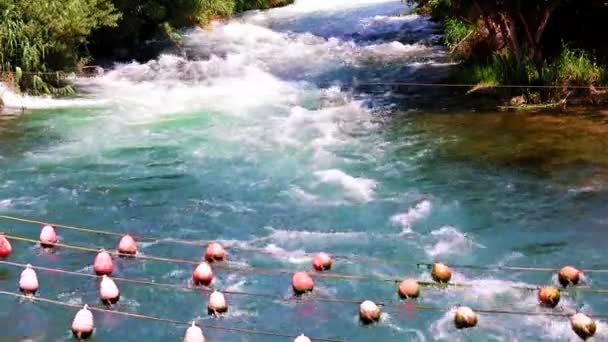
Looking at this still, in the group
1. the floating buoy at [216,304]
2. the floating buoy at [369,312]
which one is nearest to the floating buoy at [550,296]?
the floating buoy at [369,312]

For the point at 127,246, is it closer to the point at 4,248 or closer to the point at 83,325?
the point at 4,248

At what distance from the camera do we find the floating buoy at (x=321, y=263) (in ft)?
35.5

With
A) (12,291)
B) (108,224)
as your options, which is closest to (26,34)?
(108,224)

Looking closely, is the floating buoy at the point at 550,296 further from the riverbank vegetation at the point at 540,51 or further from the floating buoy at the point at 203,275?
the riverbank vegetation at the point at 540,51

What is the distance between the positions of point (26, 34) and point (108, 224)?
30.3 ft

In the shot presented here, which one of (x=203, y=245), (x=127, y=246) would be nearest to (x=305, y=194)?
(x=203, y=245)

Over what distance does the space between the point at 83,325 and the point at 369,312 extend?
3133 mm

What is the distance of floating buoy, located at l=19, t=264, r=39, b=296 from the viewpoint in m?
10.2

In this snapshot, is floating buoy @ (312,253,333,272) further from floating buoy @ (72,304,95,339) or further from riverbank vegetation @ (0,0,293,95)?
riverbank vegetation @ (0,0,293,95)

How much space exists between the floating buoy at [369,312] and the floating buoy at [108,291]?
115 inches

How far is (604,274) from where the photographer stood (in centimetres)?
1055

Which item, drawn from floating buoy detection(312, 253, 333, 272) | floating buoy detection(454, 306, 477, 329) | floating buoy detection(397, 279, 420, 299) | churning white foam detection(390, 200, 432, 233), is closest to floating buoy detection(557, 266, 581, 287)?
floating buoy detection(454, 306, 477, 329)

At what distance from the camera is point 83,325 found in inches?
366

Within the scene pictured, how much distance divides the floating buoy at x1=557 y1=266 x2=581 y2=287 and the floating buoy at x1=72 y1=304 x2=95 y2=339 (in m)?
5.48
